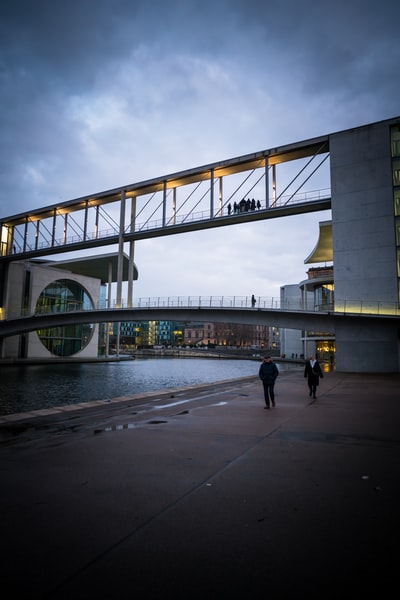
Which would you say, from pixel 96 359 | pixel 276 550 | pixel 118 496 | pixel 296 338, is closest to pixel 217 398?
pixel 118 496

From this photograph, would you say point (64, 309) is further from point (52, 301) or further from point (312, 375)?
point (312, 375)

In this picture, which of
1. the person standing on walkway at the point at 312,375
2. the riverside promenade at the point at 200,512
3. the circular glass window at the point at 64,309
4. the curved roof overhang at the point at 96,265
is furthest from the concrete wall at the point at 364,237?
the circular glass window at the point at 64,309

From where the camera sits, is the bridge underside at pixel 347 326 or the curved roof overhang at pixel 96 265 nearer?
the bridge underside at pixel 347 326

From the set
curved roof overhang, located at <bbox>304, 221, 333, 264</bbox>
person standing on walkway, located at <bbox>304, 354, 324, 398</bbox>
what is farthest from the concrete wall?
person standing on walkway, located at <bbox>304, 354, 324, 398</bbox>

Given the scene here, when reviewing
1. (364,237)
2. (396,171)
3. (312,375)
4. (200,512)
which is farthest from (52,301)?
(200,512)

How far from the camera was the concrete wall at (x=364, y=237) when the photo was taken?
28891 mm

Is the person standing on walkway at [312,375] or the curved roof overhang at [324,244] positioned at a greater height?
the curved roof overhang at [324,244]

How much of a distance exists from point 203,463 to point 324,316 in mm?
26609

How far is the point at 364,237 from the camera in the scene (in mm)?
30031

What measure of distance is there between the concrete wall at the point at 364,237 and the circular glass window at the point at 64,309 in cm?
4043

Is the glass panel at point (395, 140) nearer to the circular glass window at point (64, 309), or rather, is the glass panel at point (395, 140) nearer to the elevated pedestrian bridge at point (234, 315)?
the elevated pedestrian bridge at point (234, 315)

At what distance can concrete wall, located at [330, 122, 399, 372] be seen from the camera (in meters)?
28.9

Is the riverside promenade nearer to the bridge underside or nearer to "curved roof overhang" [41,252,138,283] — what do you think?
the bridge underside

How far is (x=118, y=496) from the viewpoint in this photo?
440 cm
